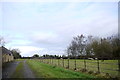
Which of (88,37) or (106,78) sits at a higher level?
(88,37)

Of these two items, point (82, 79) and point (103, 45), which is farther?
point (103, 45)

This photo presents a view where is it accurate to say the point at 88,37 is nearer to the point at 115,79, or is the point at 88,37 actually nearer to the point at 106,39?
the point at 106,39

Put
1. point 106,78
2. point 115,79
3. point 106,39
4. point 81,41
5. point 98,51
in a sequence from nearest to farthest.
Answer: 1. point 115,79
2. point 106,78
3. point 98,51
4. point 106,39
5. point 81,41

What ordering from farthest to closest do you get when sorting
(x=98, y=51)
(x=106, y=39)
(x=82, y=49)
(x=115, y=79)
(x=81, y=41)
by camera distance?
(x=81, y=41) < (x=82, y=49) < (x=106, y=39) < (x=98, y=51) < (x=115, y=79)

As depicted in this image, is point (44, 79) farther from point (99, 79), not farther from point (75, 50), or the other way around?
point (75, 50)

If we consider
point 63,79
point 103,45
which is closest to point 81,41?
point 103,45

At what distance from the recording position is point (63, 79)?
43.1ft

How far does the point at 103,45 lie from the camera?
63812 millimetres

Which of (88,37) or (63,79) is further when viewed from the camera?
(88,37)

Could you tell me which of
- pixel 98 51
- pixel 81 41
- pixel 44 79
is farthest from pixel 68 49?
pixel 44 79

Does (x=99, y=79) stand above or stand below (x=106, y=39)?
below

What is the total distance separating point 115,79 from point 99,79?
3.65 feet

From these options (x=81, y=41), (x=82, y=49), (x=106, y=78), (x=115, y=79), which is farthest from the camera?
(x=81, y=41)

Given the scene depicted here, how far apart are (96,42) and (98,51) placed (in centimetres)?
1005
